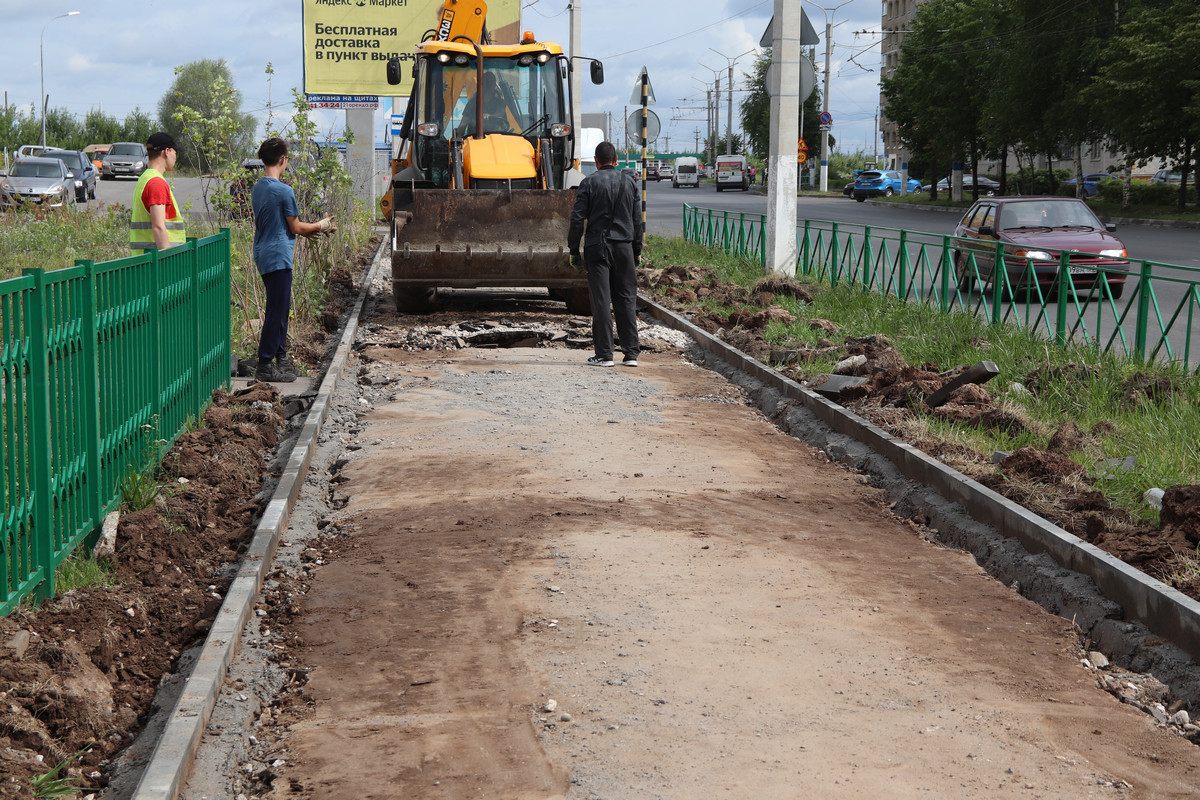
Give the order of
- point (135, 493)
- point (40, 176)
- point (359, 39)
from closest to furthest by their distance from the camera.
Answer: point (135, 493) < point (359, 39) < point (40, 176)

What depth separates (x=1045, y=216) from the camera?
17.6m

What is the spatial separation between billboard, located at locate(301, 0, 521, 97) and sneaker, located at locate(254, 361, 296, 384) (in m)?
20.8

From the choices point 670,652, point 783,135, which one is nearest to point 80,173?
point 783,135

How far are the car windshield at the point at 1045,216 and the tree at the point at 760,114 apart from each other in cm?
6110

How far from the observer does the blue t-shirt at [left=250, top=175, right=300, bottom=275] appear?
9.82 metres

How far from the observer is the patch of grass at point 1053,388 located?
6.87m

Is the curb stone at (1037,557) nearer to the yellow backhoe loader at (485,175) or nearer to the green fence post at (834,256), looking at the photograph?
the yellow backhoe loader at (485,175)

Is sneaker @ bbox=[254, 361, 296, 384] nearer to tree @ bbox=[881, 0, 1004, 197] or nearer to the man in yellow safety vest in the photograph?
the man in yellow safety vest

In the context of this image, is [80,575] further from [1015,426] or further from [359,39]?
[359,39]

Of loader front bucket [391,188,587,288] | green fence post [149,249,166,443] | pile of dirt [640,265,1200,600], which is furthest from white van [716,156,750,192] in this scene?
green fence post [149,249,166,443]

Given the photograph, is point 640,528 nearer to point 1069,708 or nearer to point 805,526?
point 805,526

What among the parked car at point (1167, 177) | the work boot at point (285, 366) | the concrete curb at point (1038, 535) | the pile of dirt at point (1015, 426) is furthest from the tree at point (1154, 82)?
the work boot at point (285, 366)

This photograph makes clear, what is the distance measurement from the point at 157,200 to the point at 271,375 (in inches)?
81.3

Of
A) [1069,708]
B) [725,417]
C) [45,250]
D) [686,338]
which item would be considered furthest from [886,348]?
[45,250]
